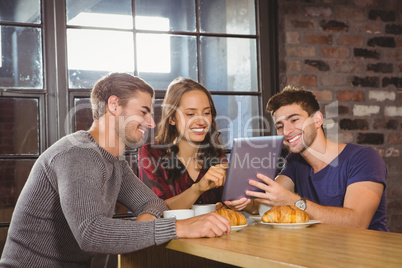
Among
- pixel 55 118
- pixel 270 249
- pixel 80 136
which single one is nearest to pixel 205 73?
pixel 55 118

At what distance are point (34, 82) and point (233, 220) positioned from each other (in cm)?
168

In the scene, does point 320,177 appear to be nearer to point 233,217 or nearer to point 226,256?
point 233,217

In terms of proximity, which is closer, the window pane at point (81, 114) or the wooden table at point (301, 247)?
the wooden table at point (301, 247)

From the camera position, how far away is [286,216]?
158 cm

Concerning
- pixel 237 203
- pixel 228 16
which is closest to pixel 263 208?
pixel 237 203

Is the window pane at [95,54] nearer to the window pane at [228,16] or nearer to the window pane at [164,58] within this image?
the window pane at [164,58]

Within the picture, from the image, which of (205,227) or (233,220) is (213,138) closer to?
(233,220)

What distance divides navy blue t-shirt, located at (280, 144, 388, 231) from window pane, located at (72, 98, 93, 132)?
1302 millimetres

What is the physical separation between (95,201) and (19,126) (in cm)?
148

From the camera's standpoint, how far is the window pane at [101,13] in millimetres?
2812

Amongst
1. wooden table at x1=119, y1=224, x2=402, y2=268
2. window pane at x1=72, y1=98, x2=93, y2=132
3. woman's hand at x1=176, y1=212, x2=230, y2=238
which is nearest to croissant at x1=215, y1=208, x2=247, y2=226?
wooden table at x1=119, y1=224, x2=402, y2=268

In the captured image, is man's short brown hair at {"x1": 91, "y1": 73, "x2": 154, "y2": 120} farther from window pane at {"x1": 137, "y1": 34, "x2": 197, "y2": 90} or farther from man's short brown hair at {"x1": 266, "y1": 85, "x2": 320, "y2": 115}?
window pane at {"x1": 137, "y1": 34, "x2": 197, "y2": 90}

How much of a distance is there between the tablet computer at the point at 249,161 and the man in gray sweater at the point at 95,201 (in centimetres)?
31

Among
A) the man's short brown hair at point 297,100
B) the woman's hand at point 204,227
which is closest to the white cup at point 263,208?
the woman's hand at point 204,227
